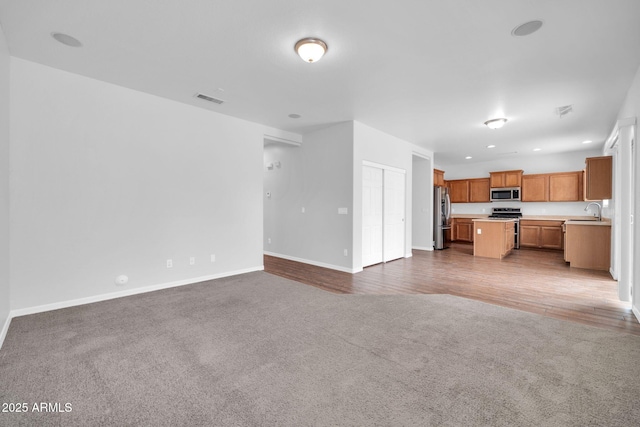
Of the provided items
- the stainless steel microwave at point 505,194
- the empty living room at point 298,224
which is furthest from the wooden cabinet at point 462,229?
the empty living room at point 298,224

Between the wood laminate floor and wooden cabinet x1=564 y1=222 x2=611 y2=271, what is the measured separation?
0.29 meters

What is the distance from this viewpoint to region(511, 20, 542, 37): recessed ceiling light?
256cm

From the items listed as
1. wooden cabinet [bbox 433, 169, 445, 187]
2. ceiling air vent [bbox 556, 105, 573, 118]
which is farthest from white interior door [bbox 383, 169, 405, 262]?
ceiling air vent [bbox 556, 105, 573, 118]

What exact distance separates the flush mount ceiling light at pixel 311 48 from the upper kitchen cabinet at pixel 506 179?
8571mm

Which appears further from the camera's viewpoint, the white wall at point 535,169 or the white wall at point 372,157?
the white wall at point 535,169

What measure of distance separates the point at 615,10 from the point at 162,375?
15.0 ft

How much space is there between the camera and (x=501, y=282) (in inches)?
185

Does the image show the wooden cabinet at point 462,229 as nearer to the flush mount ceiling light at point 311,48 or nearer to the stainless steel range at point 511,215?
the stainless steel range at point 511,215

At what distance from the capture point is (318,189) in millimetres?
5957

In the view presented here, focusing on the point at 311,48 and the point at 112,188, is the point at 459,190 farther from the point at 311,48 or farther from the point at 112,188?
the point at 112,188

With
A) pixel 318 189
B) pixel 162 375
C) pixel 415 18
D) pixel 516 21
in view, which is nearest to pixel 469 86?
pixel 516 21

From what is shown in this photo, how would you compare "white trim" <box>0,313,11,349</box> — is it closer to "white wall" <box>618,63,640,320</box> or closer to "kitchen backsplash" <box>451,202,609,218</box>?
"white wall" <box>618,63,640,320</box>

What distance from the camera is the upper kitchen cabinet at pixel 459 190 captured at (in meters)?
10.1

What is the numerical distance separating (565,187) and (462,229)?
299 centimetres
